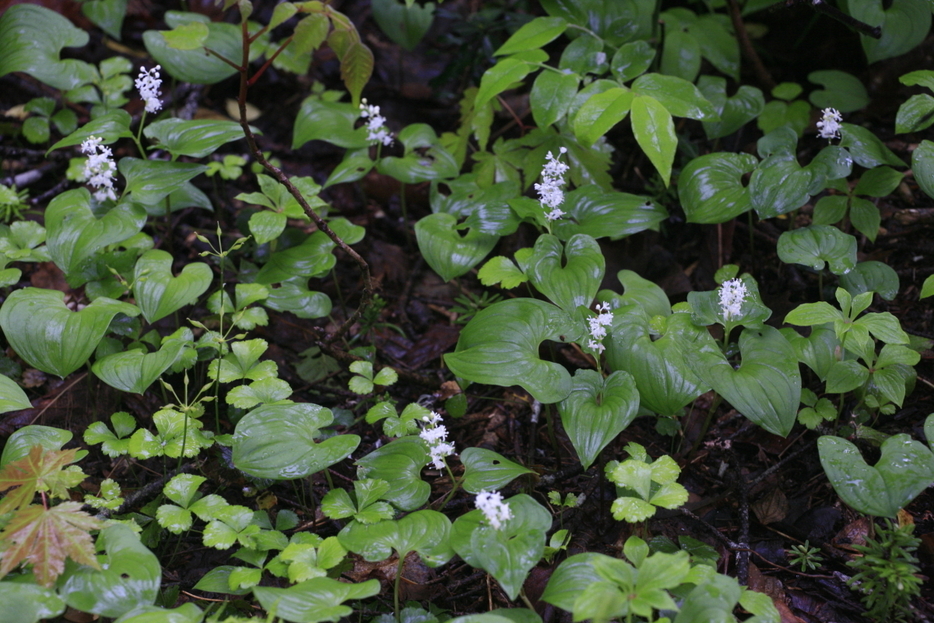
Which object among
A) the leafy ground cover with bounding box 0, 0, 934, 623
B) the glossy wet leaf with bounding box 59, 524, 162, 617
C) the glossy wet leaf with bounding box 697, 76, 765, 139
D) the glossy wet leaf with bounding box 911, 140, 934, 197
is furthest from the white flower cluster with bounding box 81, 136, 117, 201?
the glossy wet leaf with bounding box 911, 140, 934, 197

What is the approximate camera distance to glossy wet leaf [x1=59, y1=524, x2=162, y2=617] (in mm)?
1667

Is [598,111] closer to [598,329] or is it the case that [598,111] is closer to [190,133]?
[598,329]

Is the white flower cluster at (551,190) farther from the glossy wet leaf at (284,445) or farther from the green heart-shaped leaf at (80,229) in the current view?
the green heart-shaped leaf at (80,229)

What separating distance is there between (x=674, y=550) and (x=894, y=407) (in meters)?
1.07

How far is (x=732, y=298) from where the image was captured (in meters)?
2.23

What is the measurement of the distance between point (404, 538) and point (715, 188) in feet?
6.45

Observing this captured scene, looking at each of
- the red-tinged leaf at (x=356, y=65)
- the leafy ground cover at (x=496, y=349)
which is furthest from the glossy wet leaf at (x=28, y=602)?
the red-tinged leaf at (x=356, y=65)

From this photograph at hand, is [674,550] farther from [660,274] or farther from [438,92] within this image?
[438,92]

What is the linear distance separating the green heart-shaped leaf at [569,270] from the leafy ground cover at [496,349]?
0.6 inches

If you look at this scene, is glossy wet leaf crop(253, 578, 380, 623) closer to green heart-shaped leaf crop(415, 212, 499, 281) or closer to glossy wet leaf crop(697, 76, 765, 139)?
green heart-shaped leaf crop(415, 212, 499, 281)

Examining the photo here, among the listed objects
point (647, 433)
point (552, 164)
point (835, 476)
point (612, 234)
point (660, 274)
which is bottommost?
point (647, 433)

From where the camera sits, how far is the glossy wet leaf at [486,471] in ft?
6.69

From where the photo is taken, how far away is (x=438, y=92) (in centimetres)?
400

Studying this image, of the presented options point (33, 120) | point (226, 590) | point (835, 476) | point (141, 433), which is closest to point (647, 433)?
point (835, 476)
